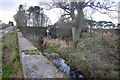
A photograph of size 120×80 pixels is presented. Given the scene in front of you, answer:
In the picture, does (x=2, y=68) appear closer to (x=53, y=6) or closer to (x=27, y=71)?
(x=27, y=71)

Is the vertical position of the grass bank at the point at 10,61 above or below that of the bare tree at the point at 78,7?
below

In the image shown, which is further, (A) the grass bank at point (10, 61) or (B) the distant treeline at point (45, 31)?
(B) the distant treeline at point (45, 31)

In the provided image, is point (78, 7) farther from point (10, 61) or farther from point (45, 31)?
point (10, 61)

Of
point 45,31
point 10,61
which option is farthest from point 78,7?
point 10,61

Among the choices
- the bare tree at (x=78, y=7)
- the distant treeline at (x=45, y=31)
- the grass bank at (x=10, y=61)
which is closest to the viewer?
the grass bank at (x=10, y=61)

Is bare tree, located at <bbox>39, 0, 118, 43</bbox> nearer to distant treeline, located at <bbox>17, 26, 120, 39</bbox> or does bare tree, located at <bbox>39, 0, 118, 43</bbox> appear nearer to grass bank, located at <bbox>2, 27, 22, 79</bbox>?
distant treeline, located at <bbox>17, 26, 120, 39</bbox>

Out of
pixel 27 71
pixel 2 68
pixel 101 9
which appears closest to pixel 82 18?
pixel 101 9

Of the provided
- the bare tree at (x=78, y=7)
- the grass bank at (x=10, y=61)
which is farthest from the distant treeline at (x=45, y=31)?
the grass bank at (x=10, y=61)

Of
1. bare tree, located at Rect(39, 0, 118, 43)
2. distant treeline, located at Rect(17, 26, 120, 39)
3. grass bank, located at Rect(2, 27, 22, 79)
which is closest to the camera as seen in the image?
grass bank, located at Rect(2, 27, 22, 79)

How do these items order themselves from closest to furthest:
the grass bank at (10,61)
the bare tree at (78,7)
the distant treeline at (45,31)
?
the grass bank at (10,61), the bare tree at (78,7), the distant treeline at (45,31)

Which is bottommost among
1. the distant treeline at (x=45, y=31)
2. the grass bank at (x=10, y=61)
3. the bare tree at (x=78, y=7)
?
the grass bank at (x=10, y=61)

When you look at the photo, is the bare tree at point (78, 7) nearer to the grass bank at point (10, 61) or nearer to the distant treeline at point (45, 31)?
the distant treeline at point (45, 31)

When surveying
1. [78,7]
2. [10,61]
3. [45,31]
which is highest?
[78,7]

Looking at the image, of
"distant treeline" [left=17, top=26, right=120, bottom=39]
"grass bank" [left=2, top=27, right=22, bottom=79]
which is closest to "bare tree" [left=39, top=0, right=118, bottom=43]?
"distant treeline" [left=17, top=26, right=120, bottom=39]
